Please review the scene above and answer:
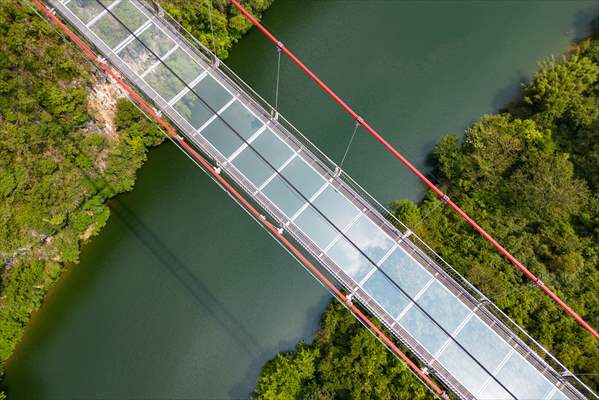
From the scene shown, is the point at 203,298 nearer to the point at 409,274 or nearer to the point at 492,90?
the point at 409,274

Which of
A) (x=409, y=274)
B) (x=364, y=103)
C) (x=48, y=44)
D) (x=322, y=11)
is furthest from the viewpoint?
(x=322, y=11)

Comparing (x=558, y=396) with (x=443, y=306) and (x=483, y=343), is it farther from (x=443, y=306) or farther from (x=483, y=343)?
(x=443, y=306)

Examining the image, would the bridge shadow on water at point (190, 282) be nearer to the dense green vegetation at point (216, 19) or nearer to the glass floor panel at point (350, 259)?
the glass floor panel at point (350, 259)

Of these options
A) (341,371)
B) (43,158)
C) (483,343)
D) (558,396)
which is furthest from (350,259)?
(43,158)

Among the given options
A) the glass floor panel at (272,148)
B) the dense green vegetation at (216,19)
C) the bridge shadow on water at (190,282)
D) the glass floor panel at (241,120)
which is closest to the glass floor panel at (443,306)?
the glass floor panel at (272,148)

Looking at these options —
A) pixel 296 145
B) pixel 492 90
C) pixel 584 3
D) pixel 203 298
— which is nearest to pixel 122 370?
pixel 203 298

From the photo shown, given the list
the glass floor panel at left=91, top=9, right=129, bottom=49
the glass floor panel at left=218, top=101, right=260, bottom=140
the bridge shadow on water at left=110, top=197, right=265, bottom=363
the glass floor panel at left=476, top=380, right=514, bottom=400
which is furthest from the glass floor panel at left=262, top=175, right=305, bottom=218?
the bridge shadow on water at left=110, top=197, right=265, bottom=363

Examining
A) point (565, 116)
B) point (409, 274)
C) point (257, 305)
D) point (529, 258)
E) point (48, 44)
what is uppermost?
point (565, 116)
